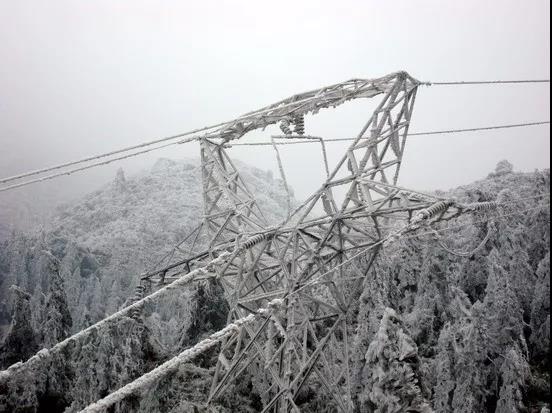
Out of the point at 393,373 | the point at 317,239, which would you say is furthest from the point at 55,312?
the point at 393,373

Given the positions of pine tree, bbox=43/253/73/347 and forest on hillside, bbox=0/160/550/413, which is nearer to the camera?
forest on hillside, bbox=0/160/550/413

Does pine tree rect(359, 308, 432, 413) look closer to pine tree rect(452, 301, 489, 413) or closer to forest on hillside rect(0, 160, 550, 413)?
forest on hillside rect(0, 160, 550, 413)

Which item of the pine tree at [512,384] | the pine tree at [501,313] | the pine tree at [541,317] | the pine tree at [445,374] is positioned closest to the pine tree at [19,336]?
the pine tree at [445,374]

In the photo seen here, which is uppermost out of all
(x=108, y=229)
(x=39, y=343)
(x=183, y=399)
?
(x=183, y=399)

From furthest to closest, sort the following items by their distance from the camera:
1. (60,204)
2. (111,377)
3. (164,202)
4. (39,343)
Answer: (60,204), (164,202), (39,343), (111,377)

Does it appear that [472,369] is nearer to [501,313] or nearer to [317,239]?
[501,313]

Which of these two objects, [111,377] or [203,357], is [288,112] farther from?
[111,377]

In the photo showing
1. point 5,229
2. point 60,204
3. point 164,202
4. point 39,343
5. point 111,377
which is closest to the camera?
point 111,377

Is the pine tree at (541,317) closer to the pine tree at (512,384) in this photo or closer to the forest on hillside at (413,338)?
the forest on hillside at (413,338)

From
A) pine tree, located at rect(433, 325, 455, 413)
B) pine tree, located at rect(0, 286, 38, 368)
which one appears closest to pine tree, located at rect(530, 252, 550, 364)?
pine tree, located at rect(433, 325, 455, 413)

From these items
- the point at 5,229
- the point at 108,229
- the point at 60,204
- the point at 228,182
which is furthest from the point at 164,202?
the point at 228,182

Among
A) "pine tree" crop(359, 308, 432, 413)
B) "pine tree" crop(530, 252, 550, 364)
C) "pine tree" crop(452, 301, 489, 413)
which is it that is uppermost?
"pine tree" crop(359, 308, 432, 413)
